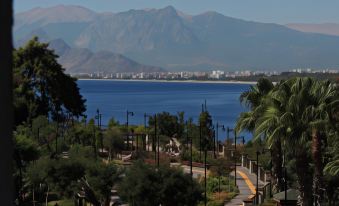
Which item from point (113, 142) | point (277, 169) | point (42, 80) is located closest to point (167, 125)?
point (113, 142)

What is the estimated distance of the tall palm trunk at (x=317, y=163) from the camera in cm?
1420

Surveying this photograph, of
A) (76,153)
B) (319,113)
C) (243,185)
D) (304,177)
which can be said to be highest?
(319,113)

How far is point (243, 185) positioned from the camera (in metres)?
32.5

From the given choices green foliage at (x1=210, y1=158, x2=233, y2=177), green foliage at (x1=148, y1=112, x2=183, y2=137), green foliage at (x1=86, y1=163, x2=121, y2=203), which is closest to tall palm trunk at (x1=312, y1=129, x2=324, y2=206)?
green foliage at (x1=86, y1=163, x2=121, y2=203)

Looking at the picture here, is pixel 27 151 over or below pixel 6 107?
below

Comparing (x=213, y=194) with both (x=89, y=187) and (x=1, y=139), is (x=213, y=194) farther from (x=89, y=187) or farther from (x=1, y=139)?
(x=1, y=139)

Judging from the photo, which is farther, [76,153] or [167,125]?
[167,125]

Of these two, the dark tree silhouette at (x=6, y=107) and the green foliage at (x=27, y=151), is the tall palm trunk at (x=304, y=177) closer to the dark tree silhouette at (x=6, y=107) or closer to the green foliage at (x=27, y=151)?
the dark tree silhouette at (x=6, y=107)

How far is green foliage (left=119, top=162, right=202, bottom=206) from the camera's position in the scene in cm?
1855

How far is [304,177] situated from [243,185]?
1854 centimetres

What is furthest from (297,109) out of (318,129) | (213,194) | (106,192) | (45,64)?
(45,64)

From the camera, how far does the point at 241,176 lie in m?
36.7

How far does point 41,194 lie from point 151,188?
10359 millimetres

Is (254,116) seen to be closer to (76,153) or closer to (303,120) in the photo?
(303,120)
